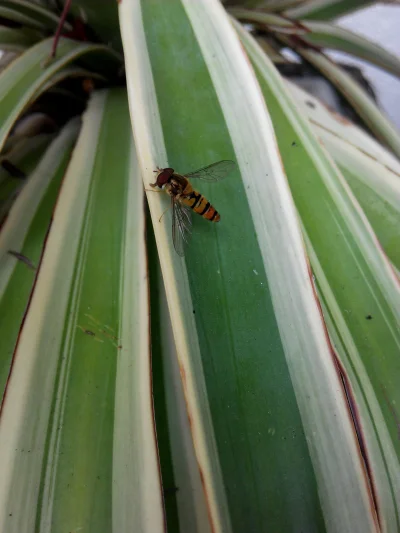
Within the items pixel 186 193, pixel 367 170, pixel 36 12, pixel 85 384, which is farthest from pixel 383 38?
pixel 85 384

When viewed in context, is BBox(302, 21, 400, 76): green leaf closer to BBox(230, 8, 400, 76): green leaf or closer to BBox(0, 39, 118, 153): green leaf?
BBox(230, 8, 400, 76): green leaf

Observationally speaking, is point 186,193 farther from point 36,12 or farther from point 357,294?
point 36,12

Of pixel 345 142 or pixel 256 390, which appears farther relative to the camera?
pixel 345 142

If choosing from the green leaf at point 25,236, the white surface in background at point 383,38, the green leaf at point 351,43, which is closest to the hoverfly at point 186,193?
the green leaf at point 25,236

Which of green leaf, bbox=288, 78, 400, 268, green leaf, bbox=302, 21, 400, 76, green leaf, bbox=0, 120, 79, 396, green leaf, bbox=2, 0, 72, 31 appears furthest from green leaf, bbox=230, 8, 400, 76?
green leaf, bbox=0, 120, 79, 396

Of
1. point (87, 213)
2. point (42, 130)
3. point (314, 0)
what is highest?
point (314, 0)

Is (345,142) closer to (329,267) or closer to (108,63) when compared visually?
(329,267)

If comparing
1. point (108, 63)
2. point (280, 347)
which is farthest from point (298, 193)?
point (108, 63)

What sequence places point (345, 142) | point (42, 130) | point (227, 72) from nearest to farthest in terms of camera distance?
point (227, 72) < point (345, 142) < point (42, 130)
